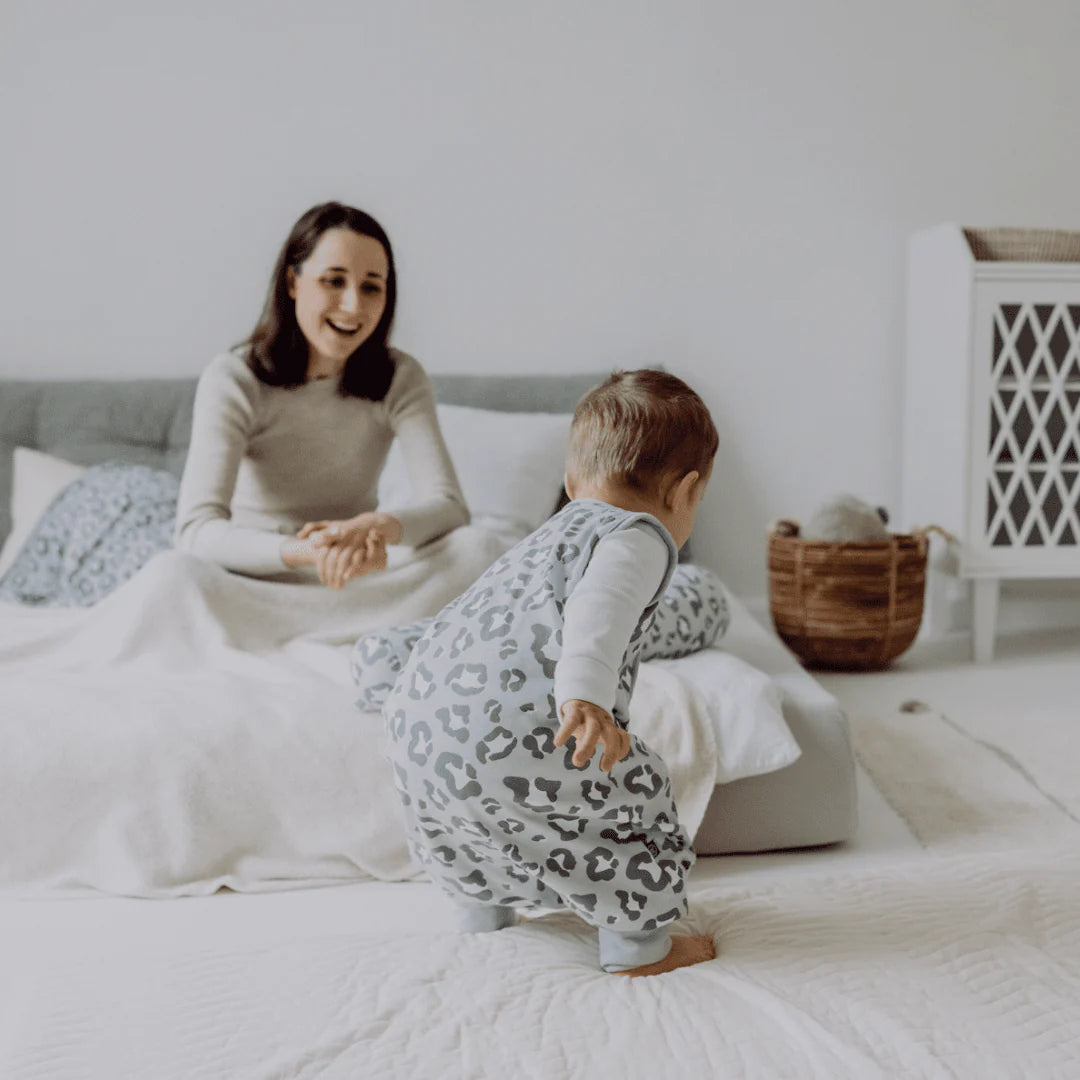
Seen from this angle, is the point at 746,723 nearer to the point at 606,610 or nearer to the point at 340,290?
the point at 606,610

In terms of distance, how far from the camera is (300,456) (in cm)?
205

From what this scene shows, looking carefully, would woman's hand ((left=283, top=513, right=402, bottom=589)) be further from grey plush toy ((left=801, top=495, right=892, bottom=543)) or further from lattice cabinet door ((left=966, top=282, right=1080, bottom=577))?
lattice cabinet door ((left=966, top=282, right=1080, bottom=577))

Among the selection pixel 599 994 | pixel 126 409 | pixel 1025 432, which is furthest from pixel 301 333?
pixel 1025 432

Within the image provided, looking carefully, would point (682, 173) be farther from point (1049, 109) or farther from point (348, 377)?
point (348, 377)

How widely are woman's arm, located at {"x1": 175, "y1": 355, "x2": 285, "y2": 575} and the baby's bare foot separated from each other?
90cm

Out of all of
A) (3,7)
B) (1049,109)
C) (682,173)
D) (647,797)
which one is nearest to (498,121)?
(682,173)

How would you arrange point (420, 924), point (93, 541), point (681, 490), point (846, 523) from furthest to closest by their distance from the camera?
1. point (846, 523)
2. point (93, 541)
3. point (420, 924)
4. point (681, 490)

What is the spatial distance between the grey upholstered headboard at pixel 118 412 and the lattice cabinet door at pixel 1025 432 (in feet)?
3.00

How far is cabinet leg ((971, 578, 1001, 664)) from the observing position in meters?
2.90

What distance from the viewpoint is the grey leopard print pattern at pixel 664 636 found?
1589mm

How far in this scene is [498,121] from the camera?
2949 millimetres

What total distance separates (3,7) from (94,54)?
23 centimetres

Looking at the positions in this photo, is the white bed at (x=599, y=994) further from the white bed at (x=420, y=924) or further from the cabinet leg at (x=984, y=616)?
the cabinet leg at (x=984, y=616)

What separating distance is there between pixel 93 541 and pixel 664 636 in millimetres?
1104
